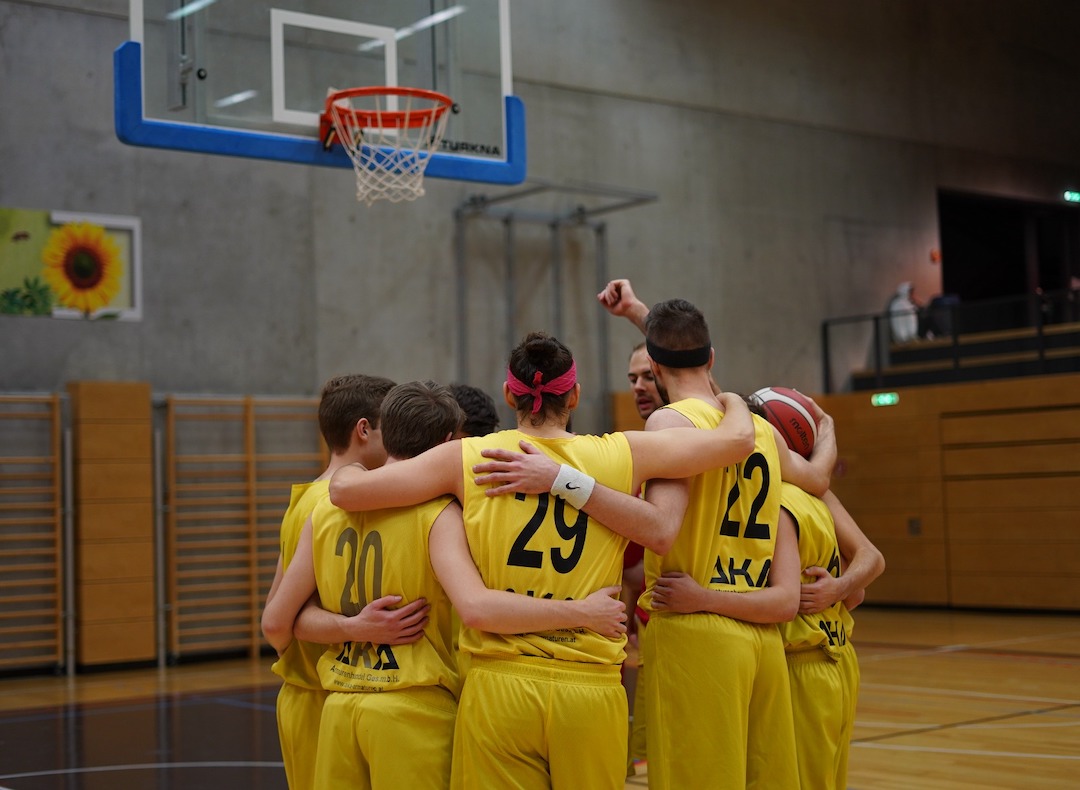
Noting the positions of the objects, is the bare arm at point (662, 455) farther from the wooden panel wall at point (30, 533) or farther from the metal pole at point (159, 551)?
the metal pole at point (159, 551)

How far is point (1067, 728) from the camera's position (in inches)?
276

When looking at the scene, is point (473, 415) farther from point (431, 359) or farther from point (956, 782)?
point (431, 359)

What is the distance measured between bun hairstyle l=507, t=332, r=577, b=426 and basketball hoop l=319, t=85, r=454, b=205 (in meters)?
5.27

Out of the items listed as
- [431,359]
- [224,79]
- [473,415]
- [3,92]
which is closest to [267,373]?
[431,359]

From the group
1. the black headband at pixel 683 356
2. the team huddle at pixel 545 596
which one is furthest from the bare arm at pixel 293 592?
the black headband at pixel 683 356

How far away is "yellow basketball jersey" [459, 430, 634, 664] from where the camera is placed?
8.96 feet

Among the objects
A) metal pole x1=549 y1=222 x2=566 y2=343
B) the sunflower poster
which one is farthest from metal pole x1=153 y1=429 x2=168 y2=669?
metal pole x1=549 y1=222 x2=566 y2=343

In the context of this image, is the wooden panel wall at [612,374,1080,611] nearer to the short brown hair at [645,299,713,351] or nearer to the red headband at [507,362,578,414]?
the short brown hair at [645,299,713,351]

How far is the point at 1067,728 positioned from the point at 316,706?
521cm

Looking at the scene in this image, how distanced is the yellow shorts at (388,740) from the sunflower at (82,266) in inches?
350

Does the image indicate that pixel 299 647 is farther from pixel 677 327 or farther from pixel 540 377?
pixel 677 327

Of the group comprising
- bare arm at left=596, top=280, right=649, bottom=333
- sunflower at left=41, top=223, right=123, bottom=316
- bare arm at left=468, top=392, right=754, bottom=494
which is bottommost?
bare arm at left=468, top=392, right=754, bottom=494

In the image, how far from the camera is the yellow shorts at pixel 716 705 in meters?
3.10

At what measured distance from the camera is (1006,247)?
18.5 m
